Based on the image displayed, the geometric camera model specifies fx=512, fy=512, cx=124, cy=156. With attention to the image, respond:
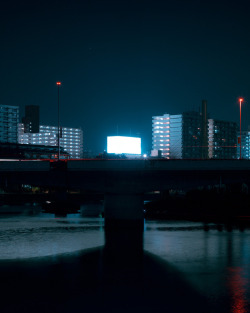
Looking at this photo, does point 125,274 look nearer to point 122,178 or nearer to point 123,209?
point 123,209

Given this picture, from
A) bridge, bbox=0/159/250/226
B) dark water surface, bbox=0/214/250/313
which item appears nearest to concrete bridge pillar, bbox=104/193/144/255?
bridge, bbox=0/159/250/226

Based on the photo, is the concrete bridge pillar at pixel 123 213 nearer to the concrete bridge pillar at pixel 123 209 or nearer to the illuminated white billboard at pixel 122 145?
the concrete bridge pillar at pixel 123 209

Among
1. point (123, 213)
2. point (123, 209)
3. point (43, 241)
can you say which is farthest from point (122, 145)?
point (43, 241)

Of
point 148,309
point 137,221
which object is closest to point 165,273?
point 148,309

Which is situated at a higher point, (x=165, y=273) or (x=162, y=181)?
(x=162, y=181)

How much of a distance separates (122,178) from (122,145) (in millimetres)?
15073

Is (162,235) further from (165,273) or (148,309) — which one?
(148,309)

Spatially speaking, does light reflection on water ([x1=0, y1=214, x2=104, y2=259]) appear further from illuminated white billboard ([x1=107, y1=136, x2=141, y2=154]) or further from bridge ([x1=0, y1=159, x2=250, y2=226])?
illuminated white billboard ([x1=107, y1=136, x2=141, y2=154])

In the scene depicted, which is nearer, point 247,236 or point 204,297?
point 204,297

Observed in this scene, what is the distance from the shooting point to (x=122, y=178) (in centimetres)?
6238

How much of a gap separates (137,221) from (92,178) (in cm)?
759

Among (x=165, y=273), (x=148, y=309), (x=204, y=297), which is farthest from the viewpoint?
(x=165, y=273)

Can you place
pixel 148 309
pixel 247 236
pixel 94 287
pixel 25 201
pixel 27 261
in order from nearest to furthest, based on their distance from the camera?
pixel 148 309 < pixel 94 287 < pixel 27 261 < pixel 247 236 < pixel 25 201

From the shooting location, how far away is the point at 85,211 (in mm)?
108062
